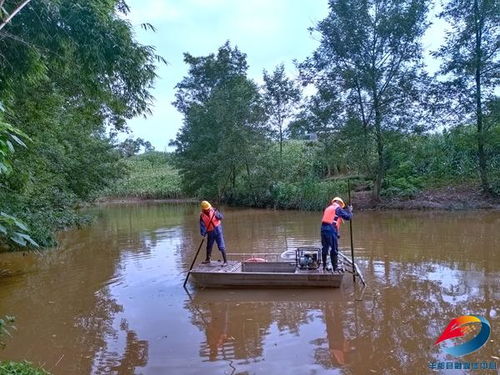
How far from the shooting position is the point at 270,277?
27.8 feet

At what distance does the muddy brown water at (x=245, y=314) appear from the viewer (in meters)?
5.39

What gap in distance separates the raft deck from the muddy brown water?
17 cm

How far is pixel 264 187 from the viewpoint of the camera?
102 feet

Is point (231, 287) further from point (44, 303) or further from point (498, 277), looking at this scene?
point (498, 277)

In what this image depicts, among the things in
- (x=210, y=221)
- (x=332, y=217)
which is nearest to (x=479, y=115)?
(x=332, y=217)

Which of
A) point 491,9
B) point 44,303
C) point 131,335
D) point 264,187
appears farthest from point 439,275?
point 264,187

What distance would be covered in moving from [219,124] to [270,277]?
2393cm

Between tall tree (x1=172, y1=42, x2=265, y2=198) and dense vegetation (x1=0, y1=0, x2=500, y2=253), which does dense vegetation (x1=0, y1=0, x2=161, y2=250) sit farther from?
tall tree (x1=172, y1=42, x2=265, y2=198)

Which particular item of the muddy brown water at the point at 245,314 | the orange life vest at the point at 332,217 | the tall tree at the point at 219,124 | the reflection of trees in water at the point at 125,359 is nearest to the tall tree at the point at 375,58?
the tall tree at the point at 219,124

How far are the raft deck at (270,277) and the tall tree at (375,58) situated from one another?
1665 cm

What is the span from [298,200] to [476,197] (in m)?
9.71

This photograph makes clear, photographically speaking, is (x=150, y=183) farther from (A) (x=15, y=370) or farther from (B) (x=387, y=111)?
(A) (x=15, y=370)

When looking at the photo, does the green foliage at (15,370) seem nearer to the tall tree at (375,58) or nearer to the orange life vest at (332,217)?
the orange life vest at (332,217)

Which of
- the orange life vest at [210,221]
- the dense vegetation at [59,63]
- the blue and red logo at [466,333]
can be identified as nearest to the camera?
the blue and red logo at [466,333]
